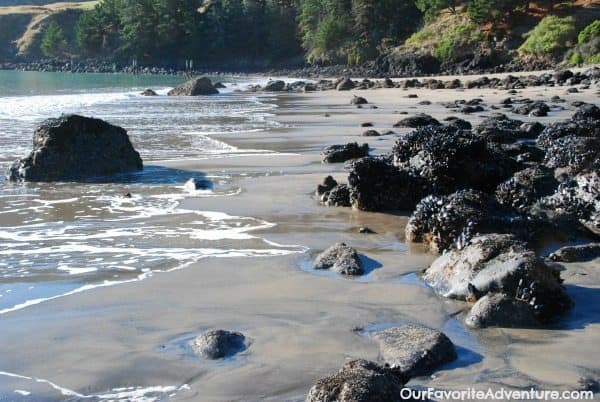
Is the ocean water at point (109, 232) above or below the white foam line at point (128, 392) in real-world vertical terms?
above

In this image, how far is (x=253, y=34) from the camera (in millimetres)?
91375

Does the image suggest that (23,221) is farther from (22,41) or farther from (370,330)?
(22,41)

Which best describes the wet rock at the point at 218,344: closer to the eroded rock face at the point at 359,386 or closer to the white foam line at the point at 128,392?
the white foam line at the point at 128,392

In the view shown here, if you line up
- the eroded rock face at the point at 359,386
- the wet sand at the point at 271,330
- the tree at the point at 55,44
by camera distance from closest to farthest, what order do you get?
1. the eroded rock face at the point at 359,386
2. the wet sand at the point at 271,330
3. the tree at the point at 55,44

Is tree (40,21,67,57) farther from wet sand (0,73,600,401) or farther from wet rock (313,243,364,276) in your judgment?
wet rock (313,243,364,276)

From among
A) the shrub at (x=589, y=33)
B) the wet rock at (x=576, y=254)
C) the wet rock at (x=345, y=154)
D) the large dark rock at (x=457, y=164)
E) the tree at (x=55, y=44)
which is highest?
the tree at (x=55, y=44)

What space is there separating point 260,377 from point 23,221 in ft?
15.1

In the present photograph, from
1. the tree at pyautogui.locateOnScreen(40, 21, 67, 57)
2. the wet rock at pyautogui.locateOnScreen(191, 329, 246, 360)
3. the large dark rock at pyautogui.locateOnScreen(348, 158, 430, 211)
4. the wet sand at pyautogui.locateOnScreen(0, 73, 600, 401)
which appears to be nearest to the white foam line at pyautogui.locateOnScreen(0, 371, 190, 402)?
the wet sand at pyautogui.locateOnScreen(0, 73, 600, 401)

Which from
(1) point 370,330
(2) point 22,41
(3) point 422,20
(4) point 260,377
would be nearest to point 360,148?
(1) point 370,330

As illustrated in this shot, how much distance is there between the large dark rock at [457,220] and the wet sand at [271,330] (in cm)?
17

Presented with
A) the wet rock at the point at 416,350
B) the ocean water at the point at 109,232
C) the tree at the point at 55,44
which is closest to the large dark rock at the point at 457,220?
the ocean water at the point at 109,232

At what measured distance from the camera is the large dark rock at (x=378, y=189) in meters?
7.90

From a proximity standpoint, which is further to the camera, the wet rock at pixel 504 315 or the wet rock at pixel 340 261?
the wet rock at pixel 340 261

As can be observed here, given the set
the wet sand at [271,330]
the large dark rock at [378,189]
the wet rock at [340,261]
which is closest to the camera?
the wet sand at [271,330]
